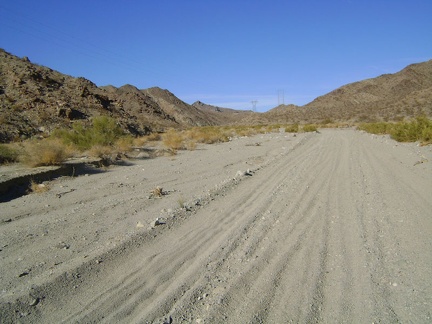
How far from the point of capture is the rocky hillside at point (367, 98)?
77.2 m

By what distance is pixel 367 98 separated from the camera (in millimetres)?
99750

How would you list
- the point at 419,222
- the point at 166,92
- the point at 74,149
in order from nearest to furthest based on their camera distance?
the point at 419,222 < the point at 74,149 < the point at 166,92

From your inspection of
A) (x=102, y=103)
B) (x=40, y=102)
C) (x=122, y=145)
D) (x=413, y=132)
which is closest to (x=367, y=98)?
(x=102, y=103)

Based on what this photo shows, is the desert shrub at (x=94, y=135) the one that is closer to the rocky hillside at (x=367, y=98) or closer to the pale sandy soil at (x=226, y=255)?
the pale sandy soil at (x=226, y=255)

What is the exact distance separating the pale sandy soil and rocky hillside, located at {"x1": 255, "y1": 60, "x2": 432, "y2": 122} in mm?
68078

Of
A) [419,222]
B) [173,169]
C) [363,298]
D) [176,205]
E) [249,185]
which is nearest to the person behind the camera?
[363,298]

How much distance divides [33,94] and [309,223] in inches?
1518

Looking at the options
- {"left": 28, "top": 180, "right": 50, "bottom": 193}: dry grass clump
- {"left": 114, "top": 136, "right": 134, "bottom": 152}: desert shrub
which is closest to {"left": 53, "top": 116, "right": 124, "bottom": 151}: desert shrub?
{"left": 114, "top": 136, "right": 134, "bottom": 152}: desert shrub

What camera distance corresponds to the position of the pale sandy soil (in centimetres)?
402

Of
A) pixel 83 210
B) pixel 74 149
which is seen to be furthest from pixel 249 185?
pixel 74 149

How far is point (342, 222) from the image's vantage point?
681 centimetres

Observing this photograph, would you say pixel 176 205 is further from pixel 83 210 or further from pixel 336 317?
pixel 336 317

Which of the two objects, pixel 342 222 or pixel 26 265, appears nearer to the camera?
pixel 26 265

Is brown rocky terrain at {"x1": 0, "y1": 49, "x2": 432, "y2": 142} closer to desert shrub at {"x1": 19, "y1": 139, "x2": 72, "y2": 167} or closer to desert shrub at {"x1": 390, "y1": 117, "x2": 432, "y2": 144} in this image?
desert shrub at {"x1": 19, "y1": 139, "x2": 72, "y2": 167}
